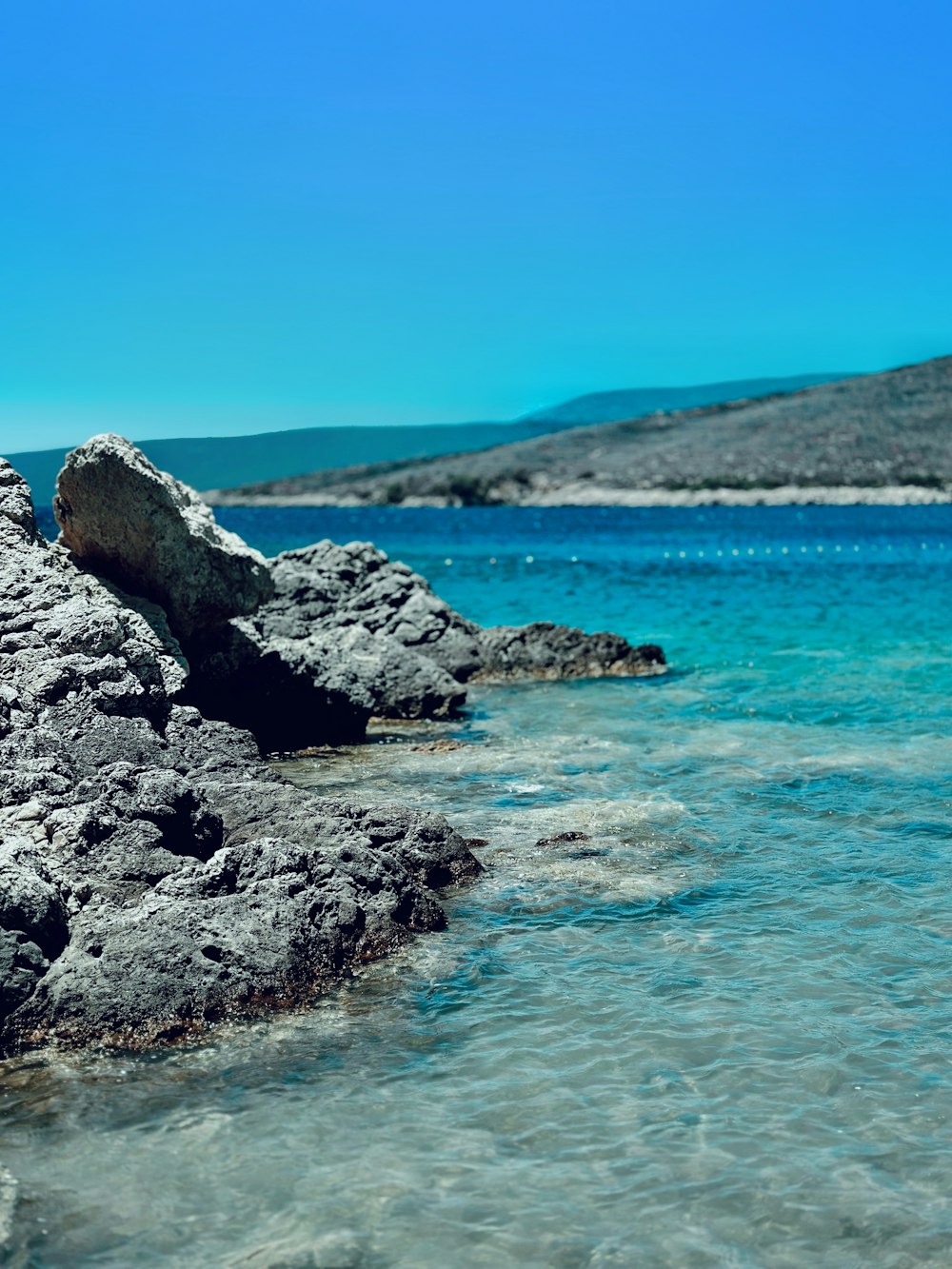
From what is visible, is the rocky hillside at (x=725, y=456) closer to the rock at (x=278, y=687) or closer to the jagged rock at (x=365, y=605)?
the jagged rock at (x=365, y=605)

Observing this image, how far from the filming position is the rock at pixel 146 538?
12.7m

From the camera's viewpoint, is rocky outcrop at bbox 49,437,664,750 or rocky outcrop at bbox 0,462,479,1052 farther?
rocky outcrop at bbox 49,437,664,750

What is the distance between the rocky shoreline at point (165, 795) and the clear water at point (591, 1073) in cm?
37

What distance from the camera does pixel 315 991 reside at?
24.1 ft

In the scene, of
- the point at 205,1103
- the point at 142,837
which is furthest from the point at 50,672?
the point at 205,1103

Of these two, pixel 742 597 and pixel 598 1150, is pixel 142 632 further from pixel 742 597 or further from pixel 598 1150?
pixel 742 597

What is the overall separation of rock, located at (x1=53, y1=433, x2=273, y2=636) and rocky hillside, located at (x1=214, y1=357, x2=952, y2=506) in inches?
5027

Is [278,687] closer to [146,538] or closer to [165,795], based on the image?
[146,538]

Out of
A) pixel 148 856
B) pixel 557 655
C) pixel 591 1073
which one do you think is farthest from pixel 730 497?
pixel 591 1073

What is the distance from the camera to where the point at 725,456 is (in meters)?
154

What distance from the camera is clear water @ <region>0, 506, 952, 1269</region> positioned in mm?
5188

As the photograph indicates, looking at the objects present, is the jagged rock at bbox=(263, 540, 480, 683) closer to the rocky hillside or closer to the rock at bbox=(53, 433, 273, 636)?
the rock at bbox=(53, 433, 273, 636)

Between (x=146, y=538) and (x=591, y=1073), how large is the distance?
8132 millimetres

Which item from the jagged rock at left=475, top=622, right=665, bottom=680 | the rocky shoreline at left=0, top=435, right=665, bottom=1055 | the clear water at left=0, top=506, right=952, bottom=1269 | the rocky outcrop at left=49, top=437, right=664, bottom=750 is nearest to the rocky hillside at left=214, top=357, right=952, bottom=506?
the jagged rock at left=475, top=622, right=665, bottom=680
